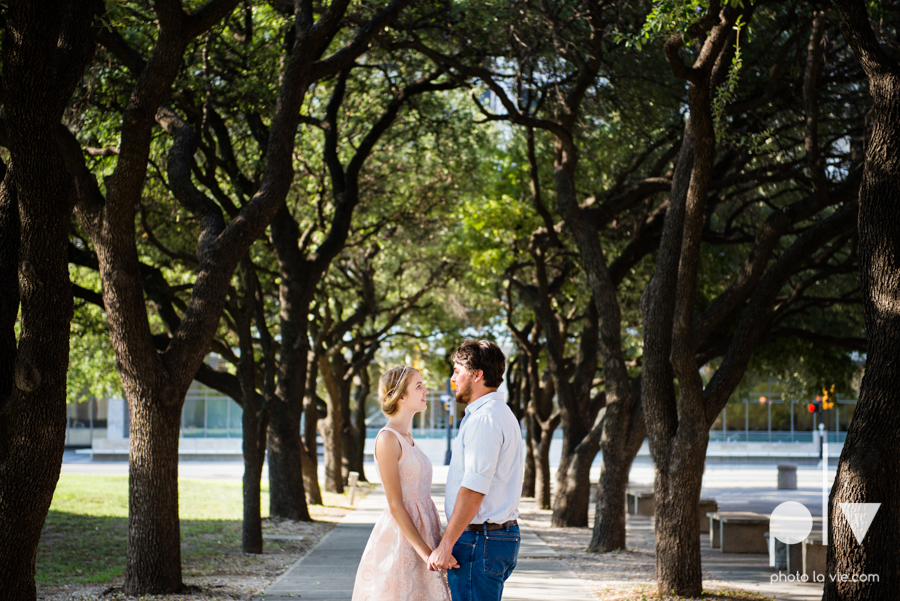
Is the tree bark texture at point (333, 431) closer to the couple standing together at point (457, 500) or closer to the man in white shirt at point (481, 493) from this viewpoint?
the couple standing together at point (457, 500)

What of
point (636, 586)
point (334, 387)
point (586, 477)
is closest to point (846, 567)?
point (636, 586)

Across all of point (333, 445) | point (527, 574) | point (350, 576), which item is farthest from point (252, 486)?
point (333, 445)

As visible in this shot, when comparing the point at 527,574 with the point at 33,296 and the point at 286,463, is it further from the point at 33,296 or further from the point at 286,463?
the point at 33,296

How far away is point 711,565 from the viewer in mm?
11344

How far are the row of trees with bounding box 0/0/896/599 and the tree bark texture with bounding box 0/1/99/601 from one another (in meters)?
0.02

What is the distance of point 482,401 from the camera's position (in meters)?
3.87

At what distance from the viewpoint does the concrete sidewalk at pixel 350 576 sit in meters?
8.33

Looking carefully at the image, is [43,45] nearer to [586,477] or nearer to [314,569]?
[314,569]

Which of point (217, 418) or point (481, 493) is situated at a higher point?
point (481, 493)

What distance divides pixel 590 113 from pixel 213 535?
9196 mm

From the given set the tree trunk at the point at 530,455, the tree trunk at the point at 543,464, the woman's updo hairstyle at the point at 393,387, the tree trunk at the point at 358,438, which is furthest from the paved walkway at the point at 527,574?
the tree trunk at the point at 358,438

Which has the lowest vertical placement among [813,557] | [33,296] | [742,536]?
[742,536]

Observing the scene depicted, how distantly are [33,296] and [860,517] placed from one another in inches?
227

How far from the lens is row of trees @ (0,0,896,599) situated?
583 cm
